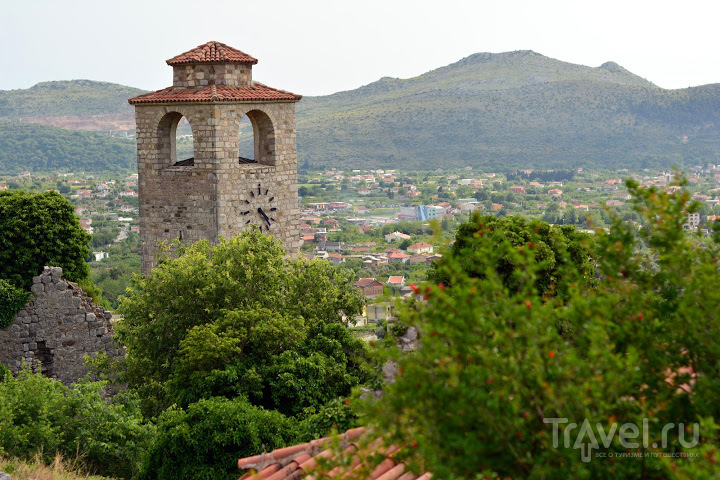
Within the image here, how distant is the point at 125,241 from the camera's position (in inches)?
2026

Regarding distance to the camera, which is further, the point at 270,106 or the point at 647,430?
the point at 270,106

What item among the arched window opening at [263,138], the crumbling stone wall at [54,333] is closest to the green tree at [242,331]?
the crumbling stone wall at [54,333]

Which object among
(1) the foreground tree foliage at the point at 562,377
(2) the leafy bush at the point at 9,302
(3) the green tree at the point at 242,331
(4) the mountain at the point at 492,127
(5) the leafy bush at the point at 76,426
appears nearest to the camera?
(1) the foreground tree foliage at the point at 562,377

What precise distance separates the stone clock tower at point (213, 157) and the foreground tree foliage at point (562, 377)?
435 inches

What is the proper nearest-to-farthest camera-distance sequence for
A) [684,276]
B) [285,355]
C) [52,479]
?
1. [684,276]
2. [52,479]
3. [285,355]

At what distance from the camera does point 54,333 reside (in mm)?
14344

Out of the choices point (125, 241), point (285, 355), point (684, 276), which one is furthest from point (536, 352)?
point (125, 241)

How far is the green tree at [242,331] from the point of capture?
11.4 metres

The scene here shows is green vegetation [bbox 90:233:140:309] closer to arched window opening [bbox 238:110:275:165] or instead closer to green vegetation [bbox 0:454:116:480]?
arched window opening [bbox 238:110:275:165]

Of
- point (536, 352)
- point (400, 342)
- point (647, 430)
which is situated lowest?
point (400, 342)

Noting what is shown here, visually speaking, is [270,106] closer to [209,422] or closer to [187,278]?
[187,278]

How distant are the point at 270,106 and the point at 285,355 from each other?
5.79 meters

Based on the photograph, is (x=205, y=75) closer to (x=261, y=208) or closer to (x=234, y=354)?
(x=261, y=208)

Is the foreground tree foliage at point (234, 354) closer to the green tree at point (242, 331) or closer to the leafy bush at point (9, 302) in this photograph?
the green tree at point (242, 331)
